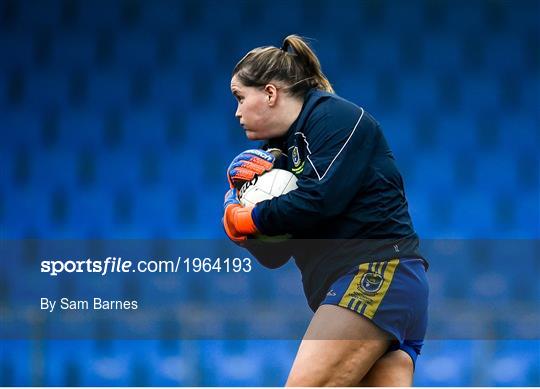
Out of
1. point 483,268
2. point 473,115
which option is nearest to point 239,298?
point 483,268

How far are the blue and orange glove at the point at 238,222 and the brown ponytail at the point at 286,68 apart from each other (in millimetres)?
349

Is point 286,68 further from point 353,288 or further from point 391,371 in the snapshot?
point 391,371

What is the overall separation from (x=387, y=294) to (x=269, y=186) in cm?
48

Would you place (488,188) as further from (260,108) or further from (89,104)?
(260,108)

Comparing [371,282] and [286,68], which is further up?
[286,68]

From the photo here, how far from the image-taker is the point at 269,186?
3.00m

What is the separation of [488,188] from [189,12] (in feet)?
5.89

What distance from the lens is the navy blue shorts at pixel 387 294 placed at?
2.74m

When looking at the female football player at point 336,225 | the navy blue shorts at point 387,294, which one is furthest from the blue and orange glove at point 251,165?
the navy blue shorts at point 387,294

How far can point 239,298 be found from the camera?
4895 millimetres

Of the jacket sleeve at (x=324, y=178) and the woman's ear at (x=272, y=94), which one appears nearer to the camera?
the jacket sleeve at (x=324, y=178)

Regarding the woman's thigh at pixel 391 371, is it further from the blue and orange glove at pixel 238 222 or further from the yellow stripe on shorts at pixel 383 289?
the blue and orange glove at pixel 238 222

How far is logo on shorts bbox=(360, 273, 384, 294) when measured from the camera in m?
2.75

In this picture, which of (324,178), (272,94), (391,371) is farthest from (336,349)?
(272,94)
